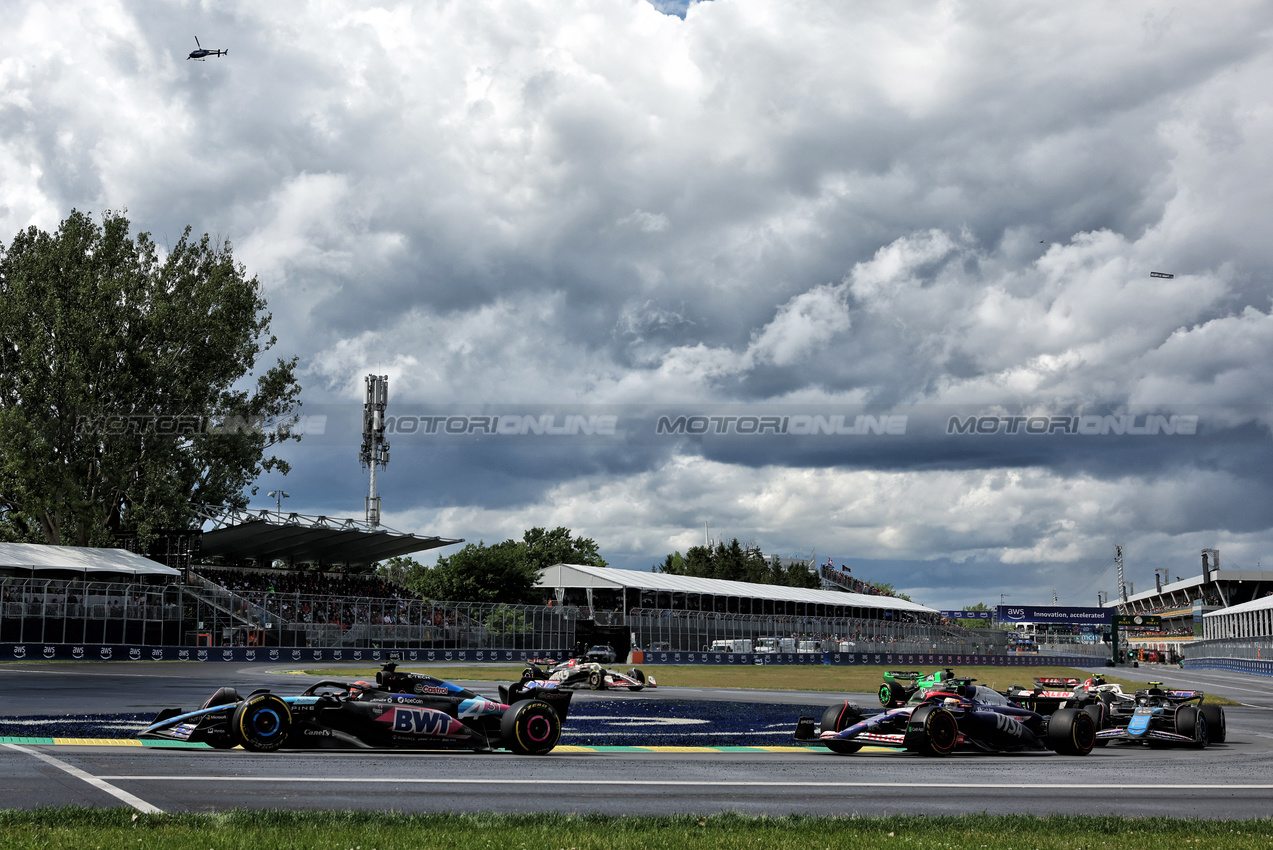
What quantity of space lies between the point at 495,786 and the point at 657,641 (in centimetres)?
5738

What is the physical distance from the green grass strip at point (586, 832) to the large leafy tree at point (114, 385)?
46.4 metres

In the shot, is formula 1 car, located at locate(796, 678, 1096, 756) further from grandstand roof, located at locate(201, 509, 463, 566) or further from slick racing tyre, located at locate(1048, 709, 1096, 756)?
grandstand roof, located at locate(201, 509, 463, 566)

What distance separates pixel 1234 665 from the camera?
254 ft

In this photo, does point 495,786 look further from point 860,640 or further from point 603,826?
point 860,640

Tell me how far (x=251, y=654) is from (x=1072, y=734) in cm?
4054

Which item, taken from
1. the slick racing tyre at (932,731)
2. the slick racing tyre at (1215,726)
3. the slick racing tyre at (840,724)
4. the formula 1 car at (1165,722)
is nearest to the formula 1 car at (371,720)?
the slick racing tyre at (840,724)

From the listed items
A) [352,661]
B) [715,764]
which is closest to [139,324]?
[352,661]

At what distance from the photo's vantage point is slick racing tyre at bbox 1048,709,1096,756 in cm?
1642

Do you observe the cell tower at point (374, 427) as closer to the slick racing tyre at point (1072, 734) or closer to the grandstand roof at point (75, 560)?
the grandstand roof at point (75, 560)

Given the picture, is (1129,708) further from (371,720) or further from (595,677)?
(595,677)

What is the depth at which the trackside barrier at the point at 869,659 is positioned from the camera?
64.8m

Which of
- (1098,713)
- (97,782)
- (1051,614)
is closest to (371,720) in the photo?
(97,782)

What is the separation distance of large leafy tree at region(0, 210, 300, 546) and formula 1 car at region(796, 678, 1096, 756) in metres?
43.3

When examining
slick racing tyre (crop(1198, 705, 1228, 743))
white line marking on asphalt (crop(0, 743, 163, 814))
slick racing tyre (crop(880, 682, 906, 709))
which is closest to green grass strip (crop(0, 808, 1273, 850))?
white line marking on asphalt (crop(0, 743, 163, 814))
